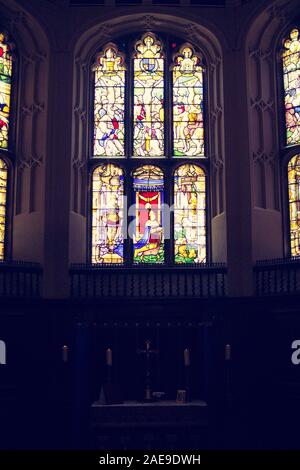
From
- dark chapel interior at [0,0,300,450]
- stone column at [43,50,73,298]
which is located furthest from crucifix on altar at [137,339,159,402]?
stone column at [43,50,73,298]

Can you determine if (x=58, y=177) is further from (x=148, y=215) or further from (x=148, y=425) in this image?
(x=148, y=425)

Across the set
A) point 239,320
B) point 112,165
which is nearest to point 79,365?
point 239,320

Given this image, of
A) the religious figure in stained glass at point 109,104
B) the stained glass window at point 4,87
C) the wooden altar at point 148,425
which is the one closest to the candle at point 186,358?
the wooden altar at point 148,425

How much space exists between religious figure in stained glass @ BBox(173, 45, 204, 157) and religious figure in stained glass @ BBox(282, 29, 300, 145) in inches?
77.3

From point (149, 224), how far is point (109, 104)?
3.00 m

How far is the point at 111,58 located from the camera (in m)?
16.0

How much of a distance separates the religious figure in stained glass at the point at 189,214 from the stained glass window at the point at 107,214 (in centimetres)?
127

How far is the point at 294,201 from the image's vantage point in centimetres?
1460

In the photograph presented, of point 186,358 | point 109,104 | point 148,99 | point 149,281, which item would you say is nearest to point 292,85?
point 148,99

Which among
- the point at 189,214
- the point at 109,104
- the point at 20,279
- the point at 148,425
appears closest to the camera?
the point at 148,425

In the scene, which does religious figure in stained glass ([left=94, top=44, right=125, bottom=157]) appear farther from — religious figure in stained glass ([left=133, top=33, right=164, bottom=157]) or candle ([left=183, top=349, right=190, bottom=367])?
candle ([left=183, top=349, right=190, bottom=367])

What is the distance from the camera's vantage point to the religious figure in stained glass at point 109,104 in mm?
15469

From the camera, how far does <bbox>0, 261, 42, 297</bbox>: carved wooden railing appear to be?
13250mm
